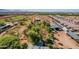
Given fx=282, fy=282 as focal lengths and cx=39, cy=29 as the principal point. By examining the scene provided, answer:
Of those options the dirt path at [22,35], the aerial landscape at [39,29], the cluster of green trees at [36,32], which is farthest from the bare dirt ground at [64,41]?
the dirt path at [22,35]

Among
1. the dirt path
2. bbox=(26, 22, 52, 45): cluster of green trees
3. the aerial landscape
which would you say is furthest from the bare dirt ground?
the dirt path

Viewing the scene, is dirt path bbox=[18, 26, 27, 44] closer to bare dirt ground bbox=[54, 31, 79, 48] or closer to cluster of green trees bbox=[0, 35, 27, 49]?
cluster of green trees bbox=[0, 35, 27, 49]

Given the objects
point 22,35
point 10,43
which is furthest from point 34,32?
point 10,43

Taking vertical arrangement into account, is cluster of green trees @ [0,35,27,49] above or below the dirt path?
below

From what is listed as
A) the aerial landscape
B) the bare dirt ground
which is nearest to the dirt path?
the aerial landscape

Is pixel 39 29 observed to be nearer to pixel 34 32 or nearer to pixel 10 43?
pixel 34 32

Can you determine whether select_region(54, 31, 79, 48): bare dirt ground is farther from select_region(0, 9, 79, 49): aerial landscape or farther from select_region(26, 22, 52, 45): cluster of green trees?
select_region(26, 22, 52, 45): cluster of green trees
